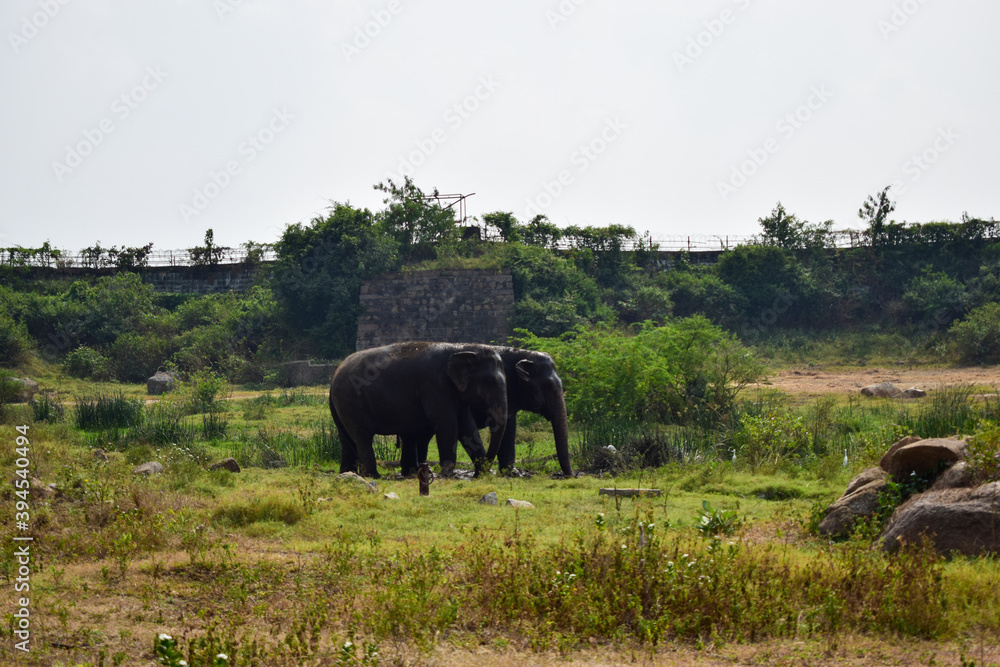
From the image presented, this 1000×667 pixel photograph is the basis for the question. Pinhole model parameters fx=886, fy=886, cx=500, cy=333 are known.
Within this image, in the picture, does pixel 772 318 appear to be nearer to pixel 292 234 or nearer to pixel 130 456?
pixel 292 234

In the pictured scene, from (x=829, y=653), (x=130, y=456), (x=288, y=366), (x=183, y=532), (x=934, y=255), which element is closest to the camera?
(x=829, y=653)

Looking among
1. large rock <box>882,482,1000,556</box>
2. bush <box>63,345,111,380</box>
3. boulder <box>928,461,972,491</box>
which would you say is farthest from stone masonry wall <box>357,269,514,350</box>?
large rock <box>882,482,1000,556</box>

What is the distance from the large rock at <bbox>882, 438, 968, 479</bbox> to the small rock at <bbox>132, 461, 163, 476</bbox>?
26.9ft

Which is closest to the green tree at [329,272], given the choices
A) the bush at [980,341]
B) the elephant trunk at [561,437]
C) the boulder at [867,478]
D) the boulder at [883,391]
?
the boulder at [883,391]

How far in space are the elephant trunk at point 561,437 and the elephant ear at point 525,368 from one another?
2.20ft

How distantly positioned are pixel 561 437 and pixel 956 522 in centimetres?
671

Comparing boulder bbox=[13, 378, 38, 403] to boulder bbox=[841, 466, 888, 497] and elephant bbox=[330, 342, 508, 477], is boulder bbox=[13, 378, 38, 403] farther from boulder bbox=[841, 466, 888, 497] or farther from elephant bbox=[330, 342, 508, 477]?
boulder bbox=[841, 466, 888, 497]

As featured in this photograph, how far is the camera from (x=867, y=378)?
26.9 m

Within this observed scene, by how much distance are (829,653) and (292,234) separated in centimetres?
3199

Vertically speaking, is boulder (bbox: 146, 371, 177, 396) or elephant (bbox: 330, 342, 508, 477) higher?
elephant (bbox: 330, 342, 508, 477)

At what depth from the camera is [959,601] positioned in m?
→ 5.37

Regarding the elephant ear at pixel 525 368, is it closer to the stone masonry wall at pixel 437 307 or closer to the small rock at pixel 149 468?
the small rock at pixel 149 468

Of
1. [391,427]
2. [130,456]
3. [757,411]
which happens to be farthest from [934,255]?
[130,456]

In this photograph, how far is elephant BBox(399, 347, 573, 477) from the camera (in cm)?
1281
